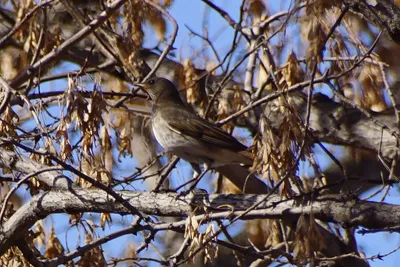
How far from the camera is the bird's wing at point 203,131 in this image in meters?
6.46

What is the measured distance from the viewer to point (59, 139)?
17.1 ft

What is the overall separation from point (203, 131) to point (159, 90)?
101cm

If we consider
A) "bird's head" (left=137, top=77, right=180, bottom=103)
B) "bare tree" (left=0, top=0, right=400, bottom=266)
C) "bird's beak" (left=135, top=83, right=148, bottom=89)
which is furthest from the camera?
"bird's head" (left=137, top=77, right=180, bottom=103)

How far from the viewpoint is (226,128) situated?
7625 millimetres

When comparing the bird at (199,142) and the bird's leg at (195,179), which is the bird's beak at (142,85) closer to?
the bird at (199,142)

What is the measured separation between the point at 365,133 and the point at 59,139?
10.6 feet

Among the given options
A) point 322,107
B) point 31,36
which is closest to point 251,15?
point 322,107

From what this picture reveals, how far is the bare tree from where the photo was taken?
480 cm

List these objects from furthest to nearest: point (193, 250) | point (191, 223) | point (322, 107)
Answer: point (322, 107) < point (193, 250) < point (191, 223)

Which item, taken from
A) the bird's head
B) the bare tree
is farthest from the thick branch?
the bird's head

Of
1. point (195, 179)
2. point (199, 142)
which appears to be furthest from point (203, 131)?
point (195, 179)

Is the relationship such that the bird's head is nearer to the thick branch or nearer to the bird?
the bird

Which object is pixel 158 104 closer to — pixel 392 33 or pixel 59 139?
pixel 59 139

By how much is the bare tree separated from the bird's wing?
333 millimetres
